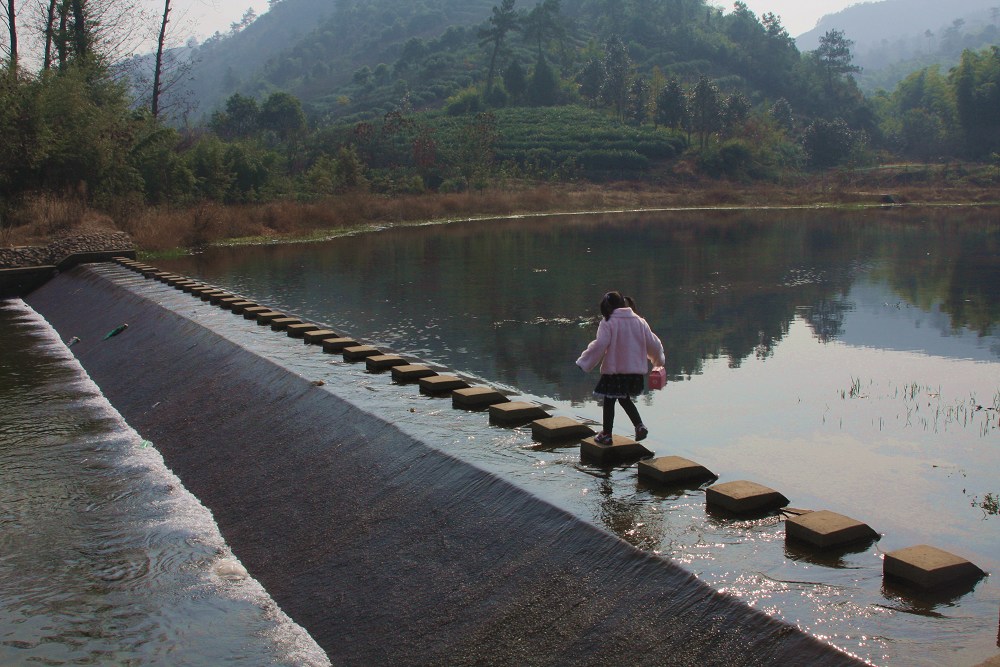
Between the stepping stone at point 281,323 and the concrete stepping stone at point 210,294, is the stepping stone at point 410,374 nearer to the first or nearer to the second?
the stepping stone at point 281,323

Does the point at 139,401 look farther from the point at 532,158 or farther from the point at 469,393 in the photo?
the point at 532,158

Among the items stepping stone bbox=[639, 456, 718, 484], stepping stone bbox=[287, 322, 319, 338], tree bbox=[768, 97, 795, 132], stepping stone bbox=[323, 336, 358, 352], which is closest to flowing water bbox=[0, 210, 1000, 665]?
stepping stone bbox=[639, 456, 718, 484]

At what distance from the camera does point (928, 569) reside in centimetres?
405

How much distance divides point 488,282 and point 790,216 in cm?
3132

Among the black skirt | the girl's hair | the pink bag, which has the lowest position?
the black skirt

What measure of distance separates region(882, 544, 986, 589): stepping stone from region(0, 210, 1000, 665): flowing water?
0.09m

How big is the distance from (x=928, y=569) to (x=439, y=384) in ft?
16.7

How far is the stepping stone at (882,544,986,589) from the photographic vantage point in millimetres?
4062

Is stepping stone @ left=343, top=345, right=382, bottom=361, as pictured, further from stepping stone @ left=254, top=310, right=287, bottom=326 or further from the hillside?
the hillside

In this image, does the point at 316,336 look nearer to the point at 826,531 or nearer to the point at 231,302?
the point at 231,302

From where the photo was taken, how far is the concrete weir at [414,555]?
399 centimetres

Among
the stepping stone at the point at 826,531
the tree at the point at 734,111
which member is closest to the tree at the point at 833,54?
the tree at the point at 734,111

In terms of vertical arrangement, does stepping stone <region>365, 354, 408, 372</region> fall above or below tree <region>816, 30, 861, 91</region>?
below

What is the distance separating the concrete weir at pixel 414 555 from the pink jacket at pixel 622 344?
117 centimetres
